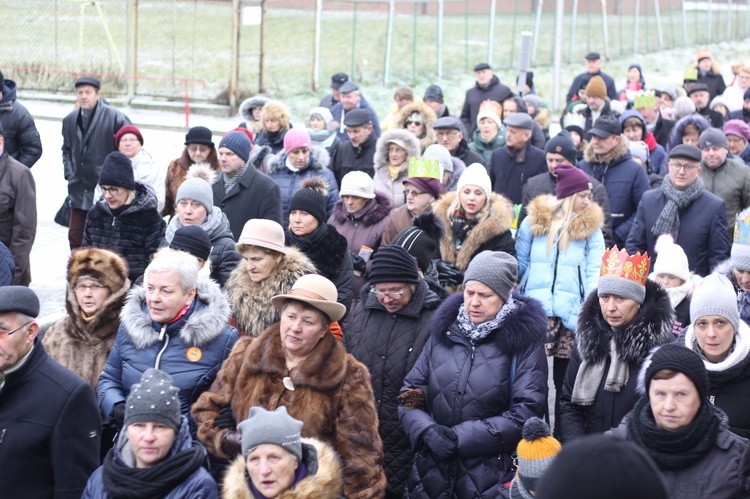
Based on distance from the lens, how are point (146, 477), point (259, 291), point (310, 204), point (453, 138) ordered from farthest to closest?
point (453, 138)
point (310, 204)
point (259, 291)
point (146, 477)

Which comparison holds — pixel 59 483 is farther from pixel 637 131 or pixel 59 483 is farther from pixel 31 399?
pixel 637 131

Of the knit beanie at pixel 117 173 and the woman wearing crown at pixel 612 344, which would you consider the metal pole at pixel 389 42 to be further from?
the woman wearing crown at pixel 612 344

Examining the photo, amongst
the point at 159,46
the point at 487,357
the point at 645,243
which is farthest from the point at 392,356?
the point at 159,46

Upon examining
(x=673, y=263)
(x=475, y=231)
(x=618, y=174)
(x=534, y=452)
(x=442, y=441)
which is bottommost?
(x=442, y=441)

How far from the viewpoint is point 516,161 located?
1099 cm

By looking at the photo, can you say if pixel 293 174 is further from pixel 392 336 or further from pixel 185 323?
pixel 185 323

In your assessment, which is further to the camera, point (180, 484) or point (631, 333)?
point (631, 333)

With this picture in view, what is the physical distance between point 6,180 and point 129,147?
135cm

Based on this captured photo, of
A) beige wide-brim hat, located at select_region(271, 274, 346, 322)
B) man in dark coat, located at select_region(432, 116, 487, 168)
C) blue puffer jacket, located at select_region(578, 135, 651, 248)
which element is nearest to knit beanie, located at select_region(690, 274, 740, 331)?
beige wide-brim hat, located at select_region(271, 274, 346, 322)

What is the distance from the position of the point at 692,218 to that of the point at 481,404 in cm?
384

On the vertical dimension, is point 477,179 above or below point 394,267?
above

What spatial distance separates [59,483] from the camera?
15.4 ft

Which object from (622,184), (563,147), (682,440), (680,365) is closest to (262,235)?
(680,365)

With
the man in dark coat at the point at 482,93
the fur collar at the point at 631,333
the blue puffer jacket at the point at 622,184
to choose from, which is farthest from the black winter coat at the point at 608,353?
the man in dark coat at the point at 482,93
